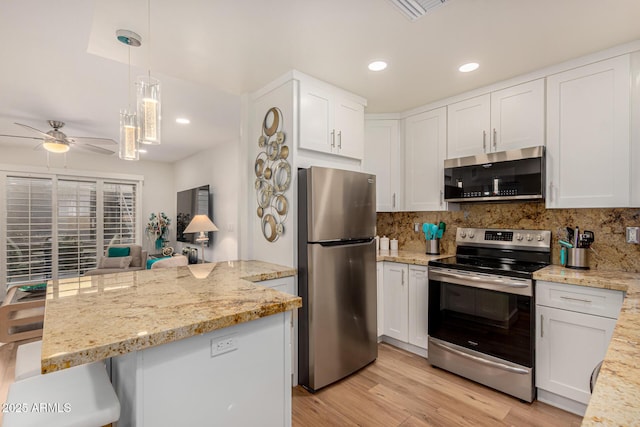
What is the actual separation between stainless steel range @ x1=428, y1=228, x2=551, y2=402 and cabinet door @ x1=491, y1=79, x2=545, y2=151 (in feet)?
2.52

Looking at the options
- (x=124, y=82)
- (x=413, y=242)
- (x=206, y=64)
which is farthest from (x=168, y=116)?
(x=413, y=242)

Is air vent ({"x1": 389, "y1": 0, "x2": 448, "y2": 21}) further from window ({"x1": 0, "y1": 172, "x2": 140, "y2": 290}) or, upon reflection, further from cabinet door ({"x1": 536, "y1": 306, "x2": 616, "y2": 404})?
window ({"x1": 0, "y1": 172, "x2": 140, "y2": 290})

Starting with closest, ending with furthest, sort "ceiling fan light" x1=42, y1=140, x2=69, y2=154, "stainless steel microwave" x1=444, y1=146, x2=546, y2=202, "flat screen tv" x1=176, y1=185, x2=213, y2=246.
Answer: "stainless steel microwave" x1=444, y1=146, x2=546, y2=202, "ceiling fan light" x1=42, y1=140, x2=69, y2=154, "flat screen tv" x1=176, y1=185, x2=213, y2=246

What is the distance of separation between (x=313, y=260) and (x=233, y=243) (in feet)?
9.46

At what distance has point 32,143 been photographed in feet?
16.6

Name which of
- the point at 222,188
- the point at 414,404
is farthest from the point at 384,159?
the point at 222,188

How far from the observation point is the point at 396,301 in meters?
3.00

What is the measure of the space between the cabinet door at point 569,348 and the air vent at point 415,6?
Answer: 2017 mm

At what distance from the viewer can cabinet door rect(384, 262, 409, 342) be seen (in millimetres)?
2939

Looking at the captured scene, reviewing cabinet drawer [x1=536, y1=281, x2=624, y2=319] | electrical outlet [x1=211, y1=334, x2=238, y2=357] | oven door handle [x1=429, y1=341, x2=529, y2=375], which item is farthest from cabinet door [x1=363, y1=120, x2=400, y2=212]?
electrical outlet [x1=211, y1=334, x2=238, y2=357]

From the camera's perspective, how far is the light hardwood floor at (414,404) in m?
1.99

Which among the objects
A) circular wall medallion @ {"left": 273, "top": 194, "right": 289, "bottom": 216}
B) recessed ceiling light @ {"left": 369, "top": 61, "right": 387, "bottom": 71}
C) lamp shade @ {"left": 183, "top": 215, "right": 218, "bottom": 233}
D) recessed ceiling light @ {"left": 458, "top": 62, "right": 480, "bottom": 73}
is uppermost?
recessed ceiling light @ {"left": 458, "top": 62, "right": 480, "bottom": 73}

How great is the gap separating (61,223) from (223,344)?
616 centimetres

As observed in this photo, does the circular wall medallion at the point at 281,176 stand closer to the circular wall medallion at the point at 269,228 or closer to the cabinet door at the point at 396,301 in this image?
the circular wall medallion at the point at 269,228
